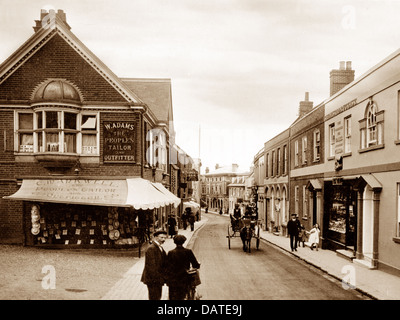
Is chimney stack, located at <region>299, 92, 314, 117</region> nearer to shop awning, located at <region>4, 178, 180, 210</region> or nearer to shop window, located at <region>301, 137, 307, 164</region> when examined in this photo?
shop window, located at <region>301, 137, 307, 164</region>

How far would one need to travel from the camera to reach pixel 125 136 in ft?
66.1

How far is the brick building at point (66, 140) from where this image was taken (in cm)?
1989

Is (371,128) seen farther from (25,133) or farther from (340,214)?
(25,133)

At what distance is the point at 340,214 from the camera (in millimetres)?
21172

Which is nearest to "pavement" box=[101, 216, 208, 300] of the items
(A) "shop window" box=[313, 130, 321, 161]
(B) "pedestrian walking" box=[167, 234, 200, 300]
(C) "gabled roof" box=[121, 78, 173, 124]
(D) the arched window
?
(B) "pedestrian walking" box=[167, 234, 200, 300]

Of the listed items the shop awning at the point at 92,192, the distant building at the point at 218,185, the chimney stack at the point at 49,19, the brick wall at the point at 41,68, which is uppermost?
the chimney stack at the point at 49,19

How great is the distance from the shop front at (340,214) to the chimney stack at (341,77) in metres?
5.53

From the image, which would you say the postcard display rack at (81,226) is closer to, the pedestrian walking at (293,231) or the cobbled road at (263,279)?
the cobbled road at (263,279)

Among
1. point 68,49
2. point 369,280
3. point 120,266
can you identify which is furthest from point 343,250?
point 68,49

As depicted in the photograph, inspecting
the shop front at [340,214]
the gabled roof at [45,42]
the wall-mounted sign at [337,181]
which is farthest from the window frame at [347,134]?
the gabled roof at [45,42]

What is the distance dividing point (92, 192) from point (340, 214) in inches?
433

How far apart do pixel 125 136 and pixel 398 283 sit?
12056 mm
